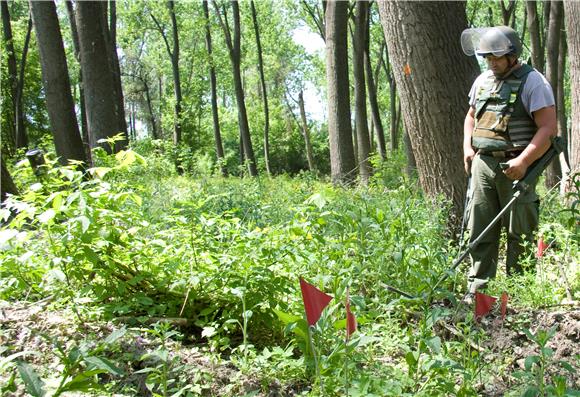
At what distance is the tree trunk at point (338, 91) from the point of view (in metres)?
10.7

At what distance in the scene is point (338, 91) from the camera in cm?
1073

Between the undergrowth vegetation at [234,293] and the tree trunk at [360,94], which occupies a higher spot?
the tree trunk at [360,94]

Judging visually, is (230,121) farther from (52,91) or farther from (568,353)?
(568,353)

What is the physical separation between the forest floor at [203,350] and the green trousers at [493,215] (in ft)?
4.12

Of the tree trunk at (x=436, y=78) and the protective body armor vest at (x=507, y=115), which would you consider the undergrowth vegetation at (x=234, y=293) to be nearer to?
the protective body armor vest at (x=507, y=115)

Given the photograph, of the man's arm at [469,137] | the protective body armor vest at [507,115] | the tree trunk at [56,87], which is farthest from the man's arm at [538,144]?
the tree trunk at [56,87]

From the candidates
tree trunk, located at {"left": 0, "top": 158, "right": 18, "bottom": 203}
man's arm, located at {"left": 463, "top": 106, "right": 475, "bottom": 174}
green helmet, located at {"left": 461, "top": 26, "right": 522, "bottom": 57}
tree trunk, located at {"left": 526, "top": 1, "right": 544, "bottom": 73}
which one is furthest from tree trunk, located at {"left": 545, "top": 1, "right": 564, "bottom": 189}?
tree trunk, located at {"left": 0, "top": 158, "right": 18, "bottom": 203}

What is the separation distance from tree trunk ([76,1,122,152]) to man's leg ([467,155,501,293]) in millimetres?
6011

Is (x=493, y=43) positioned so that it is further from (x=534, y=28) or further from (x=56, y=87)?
(x=534, y=28)

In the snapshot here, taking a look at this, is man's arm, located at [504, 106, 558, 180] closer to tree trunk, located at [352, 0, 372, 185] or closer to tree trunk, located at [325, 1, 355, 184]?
tree trunk, located at [325, 1, 355, 184]

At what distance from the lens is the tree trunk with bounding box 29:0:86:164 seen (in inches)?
340

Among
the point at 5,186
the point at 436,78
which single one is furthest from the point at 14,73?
the point at 436,78

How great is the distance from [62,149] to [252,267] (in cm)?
687

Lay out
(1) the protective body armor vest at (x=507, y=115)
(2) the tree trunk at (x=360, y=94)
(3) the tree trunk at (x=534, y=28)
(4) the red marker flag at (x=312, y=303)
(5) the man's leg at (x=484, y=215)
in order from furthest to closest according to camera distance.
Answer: (3) the tree trunk at (x=534, y=28) < (2) the tree trunk at (x=360, y=94) < (5) the man's leg at (x=484, y=215) < (1) the protective body armor vest at (x=507, y=115) < (4) the red marker flag at (x=312, y=303)
